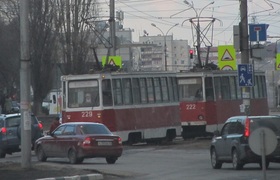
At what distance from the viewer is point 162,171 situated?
87.8 feet

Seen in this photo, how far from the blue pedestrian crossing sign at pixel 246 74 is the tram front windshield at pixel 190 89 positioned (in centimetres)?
1073

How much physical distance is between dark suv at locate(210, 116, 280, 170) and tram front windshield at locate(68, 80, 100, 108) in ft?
38.5

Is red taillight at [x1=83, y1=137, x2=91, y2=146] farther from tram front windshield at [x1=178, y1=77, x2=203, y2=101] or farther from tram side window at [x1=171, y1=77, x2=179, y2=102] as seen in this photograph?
tram front windshield at [x1=178, y1=77, x2=203, y2=101]

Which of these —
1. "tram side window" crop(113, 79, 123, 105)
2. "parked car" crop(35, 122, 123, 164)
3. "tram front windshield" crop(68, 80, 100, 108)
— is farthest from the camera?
"tram side window" crop(113, 79, 123, 105)

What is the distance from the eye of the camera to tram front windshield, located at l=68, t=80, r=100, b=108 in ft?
127

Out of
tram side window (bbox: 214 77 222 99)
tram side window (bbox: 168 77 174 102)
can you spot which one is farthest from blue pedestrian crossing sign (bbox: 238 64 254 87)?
tram side window (bbox: 214 77 222 99)

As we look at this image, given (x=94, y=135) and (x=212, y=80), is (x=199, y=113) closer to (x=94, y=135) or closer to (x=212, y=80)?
(x=212, y=80)

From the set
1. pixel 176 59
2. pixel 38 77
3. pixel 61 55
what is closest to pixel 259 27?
pixel 61 55

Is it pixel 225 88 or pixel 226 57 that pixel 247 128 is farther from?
pixel 225 88

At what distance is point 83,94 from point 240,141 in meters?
14.4

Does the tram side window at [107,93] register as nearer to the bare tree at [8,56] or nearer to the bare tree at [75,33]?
the bare tree at [75,33]

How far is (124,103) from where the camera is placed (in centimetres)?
3931

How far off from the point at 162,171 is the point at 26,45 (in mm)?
5375

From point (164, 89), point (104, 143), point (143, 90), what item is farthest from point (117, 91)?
point (104, 143)
